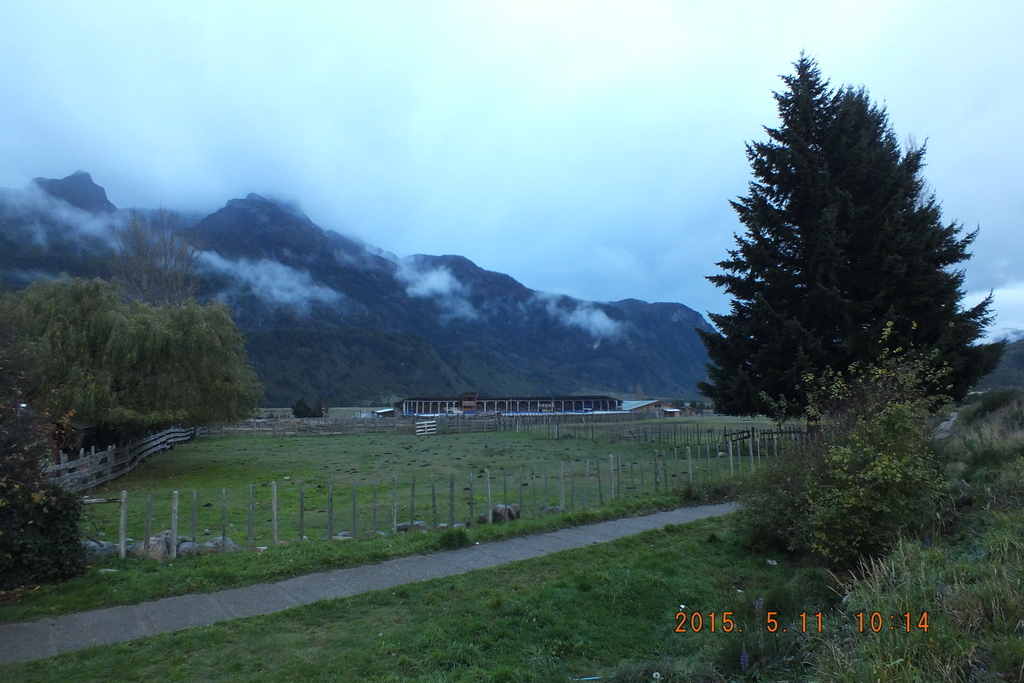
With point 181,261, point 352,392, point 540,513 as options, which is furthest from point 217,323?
point 352,392

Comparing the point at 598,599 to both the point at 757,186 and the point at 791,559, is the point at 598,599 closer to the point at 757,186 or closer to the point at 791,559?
the point at 791,559

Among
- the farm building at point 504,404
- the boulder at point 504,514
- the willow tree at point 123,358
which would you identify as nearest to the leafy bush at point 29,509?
the boulder at point 504,514

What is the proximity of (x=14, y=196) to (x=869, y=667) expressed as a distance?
26003 centimetres

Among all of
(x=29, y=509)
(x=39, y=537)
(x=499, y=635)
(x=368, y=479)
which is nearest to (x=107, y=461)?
(x=368, y=479)

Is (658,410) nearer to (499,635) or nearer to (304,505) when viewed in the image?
(304,505)

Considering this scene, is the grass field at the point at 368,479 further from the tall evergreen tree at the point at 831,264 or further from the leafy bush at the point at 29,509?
the tall evergreen tree at the point at 831,264

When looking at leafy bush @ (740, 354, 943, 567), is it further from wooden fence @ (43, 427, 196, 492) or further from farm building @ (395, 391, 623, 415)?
farm building @ (395, 391, 623, 415)

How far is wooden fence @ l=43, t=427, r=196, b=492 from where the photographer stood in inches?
647

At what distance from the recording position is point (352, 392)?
155m

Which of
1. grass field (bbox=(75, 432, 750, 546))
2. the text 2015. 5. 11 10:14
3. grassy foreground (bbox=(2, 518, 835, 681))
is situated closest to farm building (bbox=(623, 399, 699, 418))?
grass field (bbox=(75, 432, 750, 546))

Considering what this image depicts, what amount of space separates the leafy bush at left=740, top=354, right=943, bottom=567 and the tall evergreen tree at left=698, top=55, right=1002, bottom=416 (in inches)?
534

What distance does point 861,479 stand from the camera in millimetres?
8047

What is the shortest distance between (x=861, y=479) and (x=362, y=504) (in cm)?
1271

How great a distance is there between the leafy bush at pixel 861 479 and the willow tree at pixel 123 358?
23405 mm
